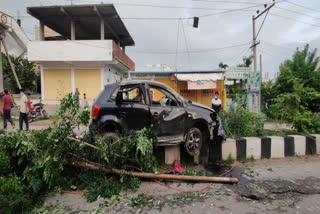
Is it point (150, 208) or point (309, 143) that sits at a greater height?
point (309, 143)

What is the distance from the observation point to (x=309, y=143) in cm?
547

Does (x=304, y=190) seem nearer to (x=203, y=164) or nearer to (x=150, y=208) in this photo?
(x=203, y=164)

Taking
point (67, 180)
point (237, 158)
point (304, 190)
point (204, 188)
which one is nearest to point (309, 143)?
point (237, 158)

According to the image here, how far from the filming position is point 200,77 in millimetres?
14672

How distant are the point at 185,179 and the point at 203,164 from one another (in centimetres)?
114

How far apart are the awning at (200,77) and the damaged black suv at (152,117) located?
1018 cm

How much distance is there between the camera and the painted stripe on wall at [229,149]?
4941mm

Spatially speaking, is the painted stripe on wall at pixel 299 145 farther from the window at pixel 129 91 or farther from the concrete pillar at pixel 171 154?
the window at pixel 129 91

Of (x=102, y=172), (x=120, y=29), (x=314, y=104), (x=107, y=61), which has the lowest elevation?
(x=102, y=172)

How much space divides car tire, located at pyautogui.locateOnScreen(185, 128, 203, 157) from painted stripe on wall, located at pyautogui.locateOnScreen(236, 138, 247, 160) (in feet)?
3.74

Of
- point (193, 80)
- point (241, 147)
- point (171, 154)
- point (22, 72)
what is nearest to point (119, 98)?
point (171, 154)

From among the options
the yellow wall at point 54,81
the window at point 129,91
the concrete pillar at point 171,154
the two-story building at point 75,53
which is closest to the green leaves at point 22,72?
the two-story building at point 75,53

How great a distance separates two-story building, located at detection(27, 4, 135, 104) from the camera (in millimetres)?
17297

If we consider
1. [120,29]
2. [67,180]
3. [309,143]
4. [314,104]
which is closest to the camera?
[67,180]
